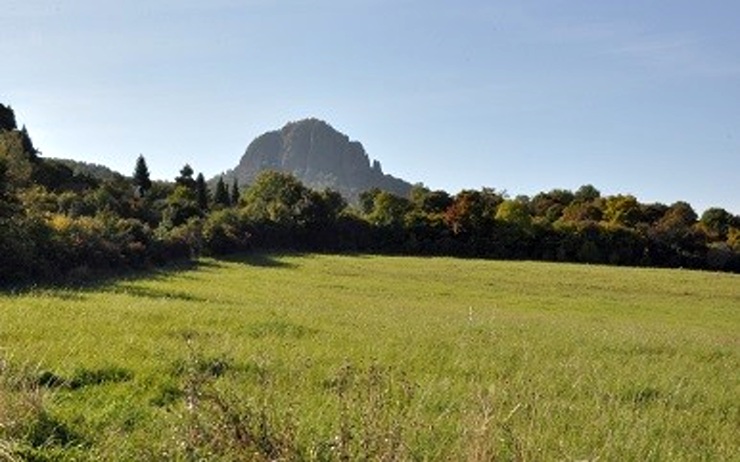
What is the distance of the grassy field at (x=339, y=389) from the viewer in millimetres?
6125

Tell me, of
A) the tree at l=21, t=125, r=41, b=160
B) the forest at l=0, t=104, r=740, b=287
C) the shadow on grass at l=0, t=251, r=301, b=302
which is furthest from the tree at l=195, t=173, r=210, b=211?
the shadow on grass at l=0, t=251, r=301, b=302

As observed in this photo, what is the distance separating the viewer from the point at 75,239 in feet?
137

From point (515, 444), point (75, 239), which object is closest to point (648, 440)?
point (515, 444)

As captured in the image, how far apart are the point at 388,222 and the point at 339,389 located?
92.0 meters

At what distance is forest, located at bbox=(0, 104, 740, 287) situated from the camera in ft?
240

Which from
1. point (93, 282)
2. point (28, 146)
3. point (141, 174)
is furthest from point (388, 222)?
point (93, 282)

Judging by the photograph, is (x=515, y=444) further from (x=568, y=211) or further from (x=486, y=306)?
(x=568, y=211)

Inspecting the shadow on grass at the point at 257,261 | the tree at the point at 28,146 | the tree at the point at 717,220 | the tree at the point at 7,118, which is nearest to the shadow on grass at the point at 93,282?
the shadow on grass at the point at 257,261

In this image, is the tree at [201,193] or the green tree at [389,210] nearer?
the green tree at [389,210]

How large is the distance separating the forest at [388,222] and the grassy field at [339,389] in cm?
4249

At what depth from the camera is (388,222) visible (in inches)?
3875

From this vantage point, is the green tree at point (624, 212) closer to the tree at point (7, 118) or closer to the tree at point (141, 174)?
the tree at point (141, 174)

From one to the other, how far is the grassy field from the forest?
139 ft

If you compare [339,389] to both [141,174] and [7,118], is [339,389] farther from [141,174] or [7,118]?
[141,174]
